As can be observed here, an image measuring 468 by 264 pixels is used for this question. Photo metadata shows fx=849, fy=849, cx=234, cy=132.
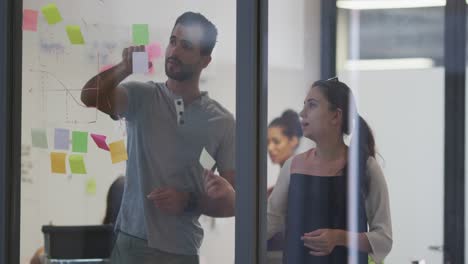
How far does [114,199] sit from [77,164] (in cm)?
23

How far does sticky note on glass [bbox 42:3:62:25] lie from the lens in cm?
364

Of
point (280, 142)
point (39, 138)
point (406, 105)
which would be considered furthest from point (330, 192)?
point (39, 138)

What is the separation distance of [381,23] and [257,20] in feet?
1.64

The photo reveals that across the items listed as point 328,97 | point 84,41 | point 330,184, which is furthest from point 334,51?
point 84,41

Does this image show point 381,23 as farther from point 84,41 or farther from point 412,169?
point 84,41

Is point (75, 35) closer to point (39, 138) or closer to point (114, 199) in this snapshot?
point (39, 138)

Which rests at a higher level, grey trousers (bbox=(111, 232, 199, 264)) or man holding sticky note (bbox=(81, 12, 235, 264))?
man holding sticky note (bbox=(81, 12, 235, 264))

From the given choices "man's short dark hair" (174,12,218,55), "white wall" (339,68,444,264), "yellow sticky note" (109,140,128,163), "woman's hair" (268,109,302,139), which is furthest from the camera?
"yellow sticky note" (109,140,128,163)


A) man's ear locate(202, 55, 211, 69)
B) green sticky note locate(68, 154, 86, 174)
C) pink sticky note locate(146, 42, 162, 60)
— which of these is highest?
pink sticky note locate(146, 42, 162, 60)

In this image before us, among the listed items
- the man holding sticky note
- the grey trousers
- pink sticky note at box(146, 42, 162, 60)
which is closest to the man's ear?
the man holding sticky note

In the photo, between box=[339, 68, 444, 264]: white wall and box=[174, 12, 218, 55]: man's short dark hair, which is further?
box=[174, 12, 218, 55]: man's short dark hair

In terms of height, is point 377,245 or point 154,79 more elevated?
point 154,79

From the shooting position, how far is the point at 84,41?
11.8 feet

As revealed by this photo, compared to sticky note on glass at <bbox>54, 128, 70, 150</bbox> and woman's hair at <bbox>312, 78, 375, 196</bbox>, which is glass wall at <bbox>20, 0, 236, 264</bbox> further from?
woman's hair at <bbox>312, 78, 375, 196</bbox>
